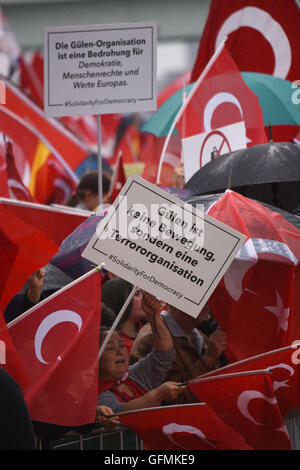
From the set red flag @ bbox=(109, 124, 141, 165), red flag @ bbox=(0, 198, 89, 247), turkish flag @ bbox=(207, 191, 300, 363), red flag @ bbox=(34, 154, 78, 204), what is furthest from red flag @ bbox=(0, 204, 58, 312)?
red flag @ bbox=(109, 124, 141, 165)

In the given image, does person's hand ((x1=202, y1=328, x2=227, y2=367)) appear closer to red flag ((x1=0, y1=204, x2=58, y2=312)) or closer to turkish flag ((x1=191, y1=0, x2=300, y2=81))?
red flag ((x1=0, y1=204, x2=58, y2=312))

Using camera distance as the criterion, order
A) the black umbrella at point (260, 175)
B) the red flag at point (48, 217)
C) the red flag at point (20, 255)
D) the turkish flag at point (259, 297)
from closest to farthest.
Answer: the turkish flag at point (259, 297)
the red flag at point (20, 255)
the red flag at point (48, 217)
the black umbrella at point (260, 175)

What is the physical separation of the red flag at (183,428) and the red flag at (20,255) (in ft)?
2.74

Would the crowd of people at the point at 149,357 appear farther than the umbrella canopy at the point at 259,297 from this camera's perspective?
No

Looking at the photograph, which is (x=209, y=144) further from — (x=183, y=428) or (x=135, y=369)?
(x=183, y=428)

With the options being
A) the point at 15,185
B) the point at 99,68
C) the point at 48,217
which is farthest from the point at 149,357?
the point at 15,185

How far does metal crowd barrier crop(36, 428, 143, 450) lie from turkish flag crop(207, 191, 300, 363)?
584 millimetres

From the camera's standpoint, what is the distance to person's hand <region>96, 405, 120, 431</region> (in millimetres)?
3537

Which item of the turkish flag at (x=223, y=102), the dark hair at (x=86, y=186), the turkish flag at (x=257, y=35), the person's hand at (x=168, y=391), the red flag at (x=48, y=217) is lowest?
the person's hand at (x=168, y=391)

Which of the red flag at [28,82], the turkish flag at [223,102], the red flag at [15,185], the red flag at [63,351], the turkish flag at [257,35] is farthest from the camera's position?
the red flag at [28,82]

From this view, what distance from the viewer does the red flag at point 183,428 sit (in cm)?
337

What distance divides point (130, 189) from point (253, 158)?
5.09 feet

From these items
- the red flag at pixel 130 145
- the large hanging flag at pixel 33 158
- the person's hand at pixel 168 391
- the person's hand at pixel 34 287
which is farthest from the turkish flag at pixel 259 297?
the red flag at pixel 130 145

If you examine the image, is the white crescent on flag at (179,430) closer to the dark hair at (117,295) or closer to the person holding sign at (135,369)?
the person holding sign at (135,369)
